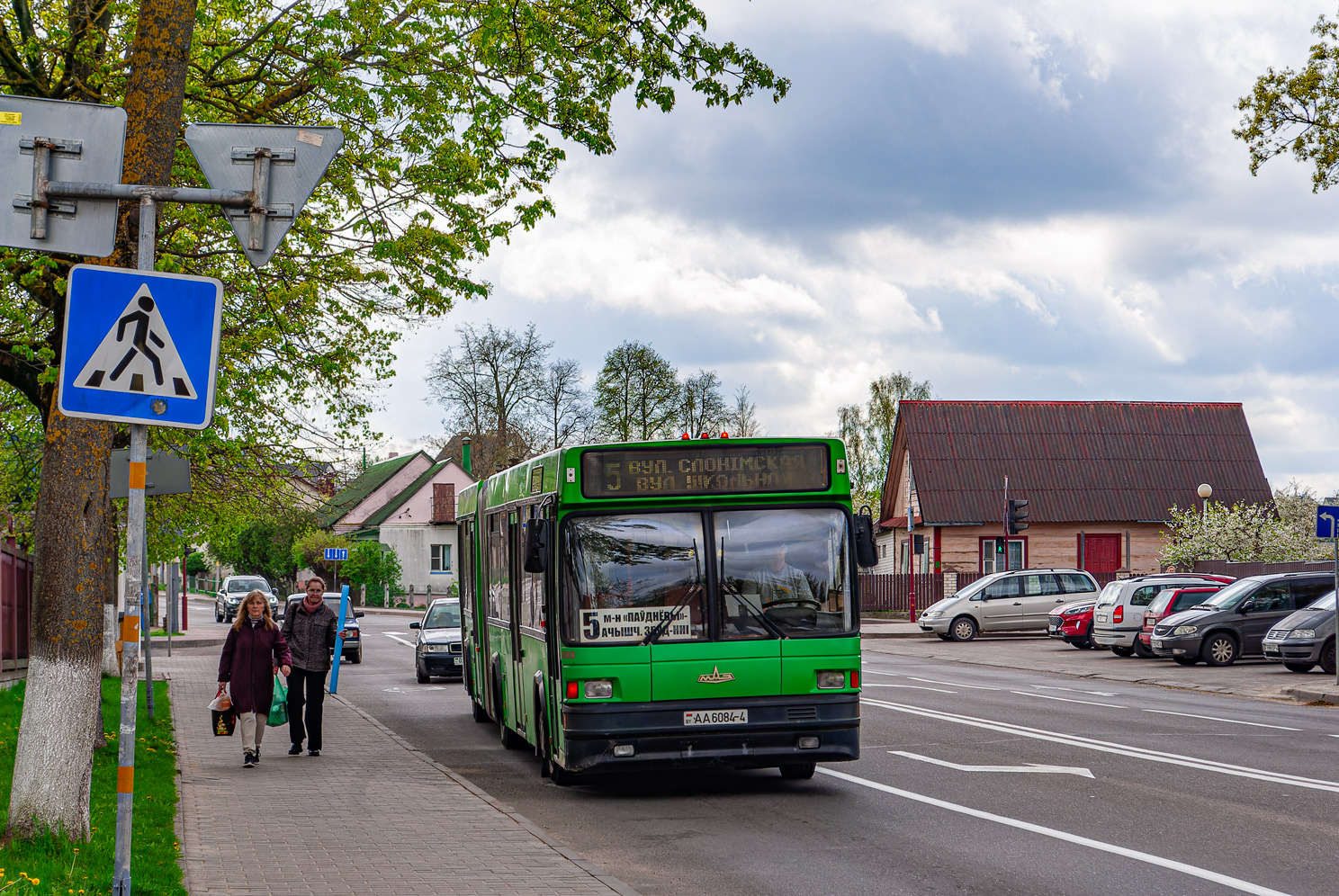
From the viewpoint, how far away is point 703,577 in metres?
11.4

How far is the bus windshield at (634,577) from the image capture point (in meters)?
11.3

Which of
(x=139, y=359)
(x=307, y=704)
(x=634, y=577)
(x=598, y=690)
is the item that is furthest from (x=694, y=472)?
(x=139, y=359)

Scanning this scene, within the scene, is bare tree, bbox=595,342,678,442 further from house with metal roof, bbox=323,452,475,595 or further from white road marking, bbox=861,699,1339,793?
white road marking, bbox=861,699,1339,793

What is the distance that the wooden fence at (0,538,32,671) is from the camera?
68.5 feet

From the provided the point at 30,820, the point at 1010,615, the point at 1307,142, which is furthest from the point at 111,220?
the point at 1010,615

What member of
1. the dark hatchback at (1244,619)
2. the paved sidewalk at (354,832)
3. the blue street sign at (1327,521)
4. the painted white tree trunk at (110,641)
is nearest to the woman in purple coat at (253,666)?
the paved sidewalk at (354,832)

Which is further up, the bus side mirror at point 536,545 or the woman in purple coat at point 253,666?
the bus side mirror at point 536,545

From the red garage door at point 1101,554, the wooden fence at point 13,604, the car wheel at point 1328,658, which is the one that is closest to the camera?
the wooden fence at point 13,604

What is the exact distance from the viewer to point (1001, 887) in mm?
7934

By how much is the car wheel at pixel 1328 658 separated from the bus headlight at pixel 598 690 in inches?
688

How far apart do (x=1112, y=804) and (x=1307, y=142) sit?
531 inches

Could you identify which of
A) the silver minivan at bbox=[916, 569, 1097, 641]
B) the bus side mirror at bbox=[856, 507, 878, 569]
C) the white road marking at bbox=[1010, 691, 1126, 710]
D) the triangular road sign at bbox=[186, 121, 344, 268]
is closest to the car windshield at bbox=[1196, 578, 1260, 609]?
the white road marking at bbox=[1010, 691, 1126, 710]

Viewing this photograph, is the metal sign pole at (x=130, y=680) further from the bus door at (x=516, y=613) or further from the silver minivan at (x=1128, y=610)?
the silver minivan at (x=1128, y=610)

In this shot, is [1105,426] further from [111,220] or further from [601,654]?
[111,220]
